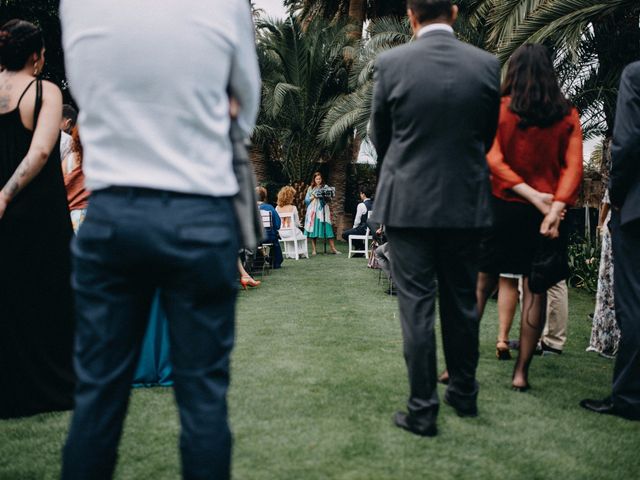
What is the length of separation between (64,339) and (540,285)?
2732 mm

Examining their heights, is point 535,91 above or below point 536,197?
above

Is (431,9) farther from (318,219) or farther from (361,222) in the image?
(318,219)

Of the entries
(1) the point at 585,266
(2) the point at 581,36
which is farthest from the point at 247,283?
(2) the point at 581,36

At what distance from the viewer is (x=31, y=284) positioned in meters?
3.56

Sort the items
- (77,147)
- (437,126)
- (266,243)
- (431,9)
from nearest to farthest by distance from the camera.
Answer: (437,126), (431,9), (77,147), (266,243)

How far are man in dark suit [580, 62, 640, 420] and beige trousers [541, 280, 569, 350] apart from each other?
1.50 m

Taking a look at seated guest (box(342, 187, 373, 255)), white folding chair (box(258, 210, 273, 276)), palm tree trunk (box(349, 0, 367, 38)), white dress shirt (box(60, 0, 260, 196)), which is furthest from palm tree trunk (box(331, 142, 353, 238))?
white dress shirt (box(60, 0, 260, 196))

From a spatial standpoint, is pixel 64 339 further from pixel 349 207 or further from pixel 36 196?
pixel 349 207

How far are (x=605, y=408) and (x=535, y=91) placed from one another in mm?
1850

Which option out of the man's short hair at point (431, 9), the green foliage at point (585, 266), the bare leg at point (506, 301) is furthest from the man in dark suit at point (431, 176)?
the green foliage at point (585, 266)

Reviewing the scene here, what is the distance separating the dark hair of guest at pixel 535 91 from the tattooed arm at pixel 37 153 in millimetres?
2544

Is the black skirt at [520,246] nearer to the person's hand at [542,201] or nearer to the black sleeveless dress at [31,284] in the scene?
the person's hand at [542,201]

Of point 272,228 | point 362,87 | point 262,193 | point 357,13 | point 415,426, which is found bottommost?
point 272,228

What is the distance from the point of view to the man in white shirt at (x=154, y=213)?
1.79 metres
